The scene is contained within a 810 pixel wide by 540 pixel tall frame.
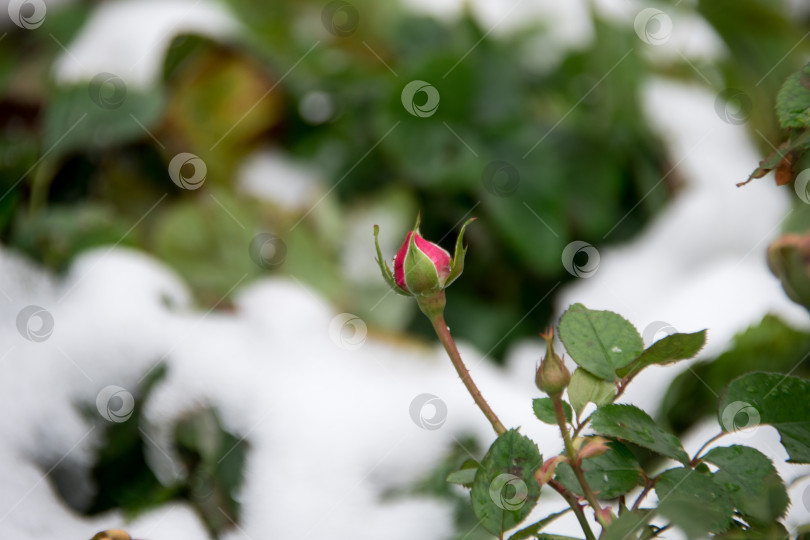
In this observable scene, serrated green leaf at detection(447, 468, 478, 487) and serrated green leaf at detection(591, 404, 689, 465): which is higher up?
serrated green leaf at detection(591, 404, 689, 465)

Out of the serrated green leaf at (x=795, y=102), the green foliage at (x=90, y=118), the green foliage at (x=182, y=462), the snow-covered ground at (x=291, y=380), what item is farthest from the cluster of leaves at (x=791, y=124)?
the green foliage at (x=90, y=118)

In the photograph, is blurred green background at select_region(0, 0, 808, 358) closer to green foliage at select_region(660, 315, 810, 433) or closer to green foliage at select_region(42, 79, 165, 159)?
green foliage at select_region(42, 79, 165, 159)

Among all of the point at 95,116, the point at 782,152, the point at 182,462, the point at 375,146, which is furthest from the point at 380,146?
the point at 782,152

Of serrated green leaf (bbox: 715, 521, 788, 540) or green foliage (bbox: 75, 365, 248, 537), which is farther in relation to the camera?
green foliage (bbox: 75, 365, 248, 537)

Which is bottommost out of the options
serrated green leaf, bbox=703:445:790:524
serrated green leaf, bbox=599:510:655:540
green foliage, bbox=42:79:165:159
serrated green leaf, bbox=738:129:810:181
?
green foliage, bbox=42:79:165:159

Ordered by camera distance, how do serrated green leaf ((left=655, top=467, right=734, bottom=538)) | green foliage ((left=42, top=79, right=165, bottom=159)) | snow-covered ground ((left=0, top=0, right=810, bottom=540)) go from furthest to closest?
green foliage ((left=42, top=79, right=165, bottom=159)), snow-covered ground ((left=0, top=0, right=810, bottom=540)), serrated green leaf ((left=655, top=467, right=734, bottom=538))

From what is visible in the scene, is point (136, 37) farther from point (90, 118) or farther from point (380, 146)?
point (380, 146)

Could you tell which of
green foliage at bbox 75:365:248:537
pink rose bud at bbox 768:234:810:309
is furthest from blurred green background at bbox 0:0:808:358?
pink rose bud at bbox 768:234:810:309
